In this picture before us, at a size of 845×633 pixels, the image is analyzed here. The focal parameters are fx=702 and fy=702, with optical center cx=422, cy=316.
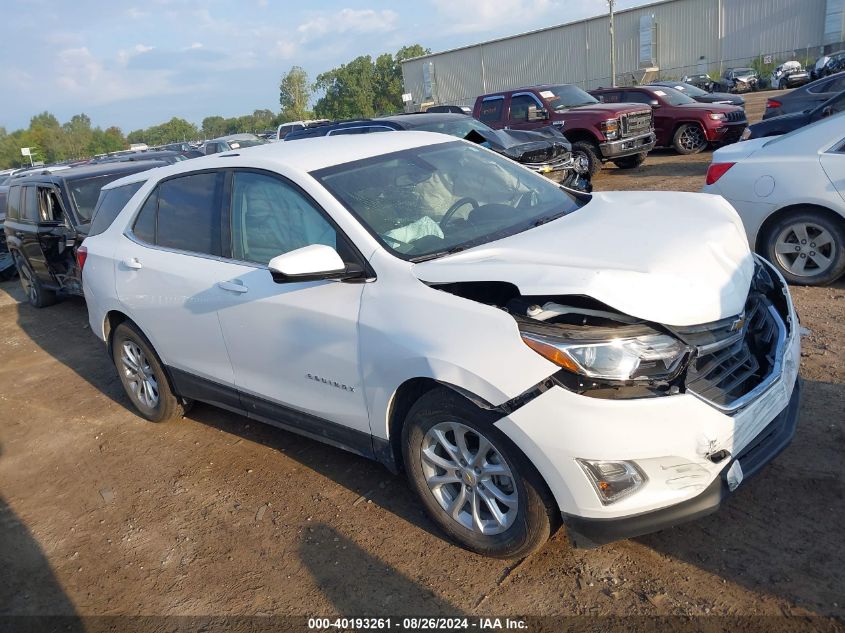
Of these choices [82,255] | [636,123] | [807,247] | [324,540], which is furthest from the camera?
[636,123]

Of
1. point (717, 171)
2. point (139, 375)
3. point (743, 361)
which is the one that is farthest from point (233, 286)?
point (717, 171)

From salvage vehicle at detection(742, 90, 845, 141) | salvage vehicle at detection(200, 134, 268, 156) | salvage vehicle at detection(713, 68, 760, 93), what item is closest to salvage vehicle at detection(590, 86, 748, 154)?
salvage vehicle at detection(742, 90, 845, 141)

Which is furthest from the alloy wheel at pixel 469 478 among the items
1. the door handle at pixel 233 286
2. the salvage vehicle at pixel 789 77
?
the salvage vehicle at pixel 789 77

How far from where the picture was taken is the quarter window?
3.60 m

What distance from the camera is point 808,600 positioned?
8.77 feet

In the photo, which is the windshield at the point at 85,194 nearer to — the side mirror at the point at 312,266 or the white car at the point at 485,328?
the white car at the point at 485,328

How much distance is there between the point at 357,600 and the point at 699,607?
4.61ft

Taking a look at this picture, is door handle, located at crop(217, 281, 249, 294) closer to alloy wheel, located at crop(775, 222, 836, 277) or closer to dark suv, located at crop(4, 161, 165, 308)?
alloy wheel, located at crop(775, 222, 836, 277)

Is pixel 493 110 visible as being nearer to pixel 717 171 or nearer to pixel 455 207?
pixel 717 171

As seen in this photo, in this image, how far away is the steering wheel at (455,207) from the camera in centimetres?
364

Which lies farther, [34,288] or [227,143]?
[227,143]

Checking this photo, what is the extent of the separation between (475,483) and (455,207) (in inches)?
58.6

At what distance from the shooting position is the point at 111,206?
5633mm

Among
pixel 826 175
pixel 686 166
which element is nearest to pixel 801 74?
pixel 686 166
